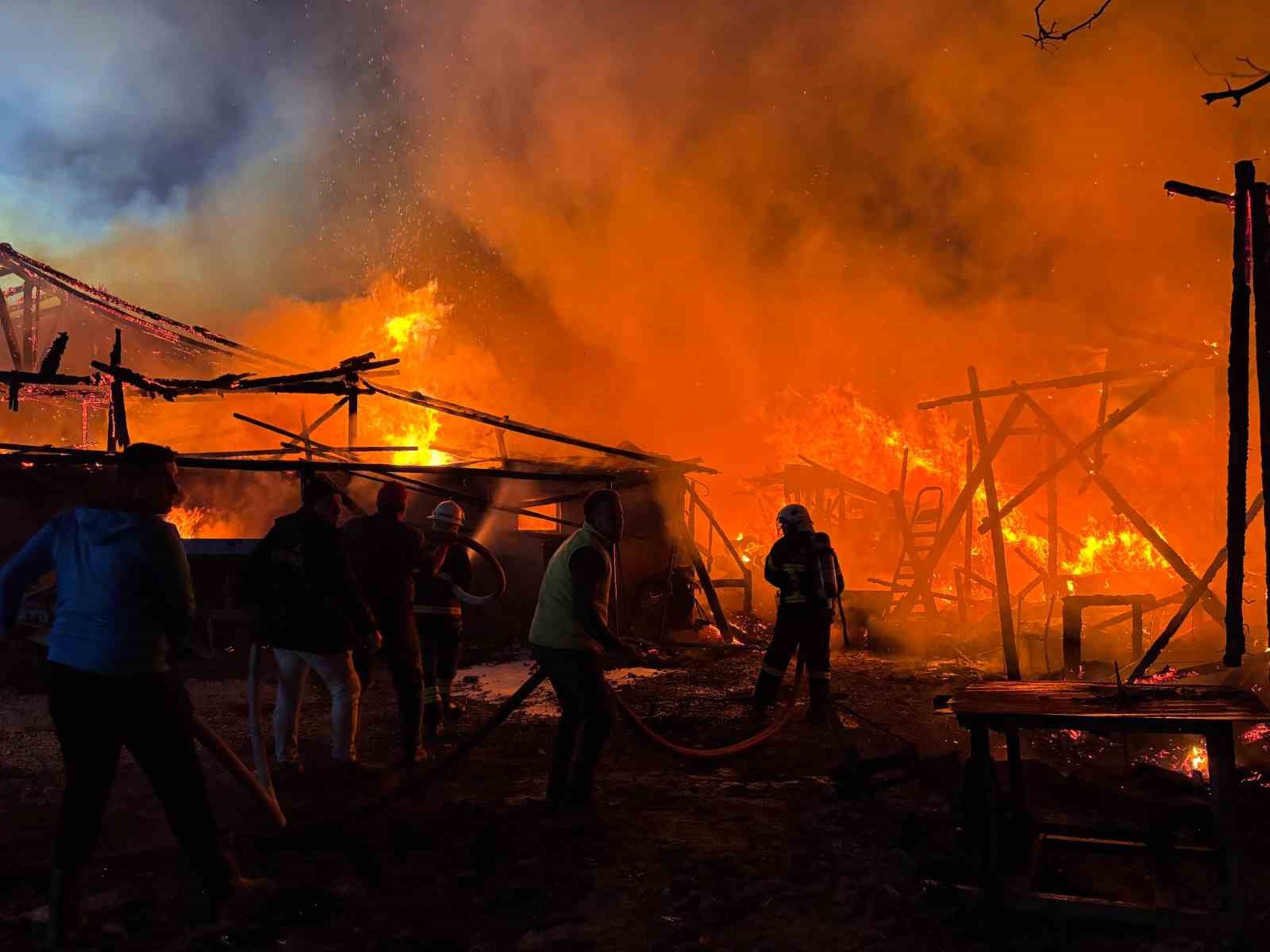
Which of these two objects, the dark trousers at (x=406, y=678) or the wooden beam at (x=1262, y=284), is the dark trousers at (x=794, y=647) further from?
the dark trousers at (x=406, y=678)

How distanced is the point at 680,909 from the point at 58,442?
2926 cm

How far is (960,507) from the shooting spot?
12.2 m

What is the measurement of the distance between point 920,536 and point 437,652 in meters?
13.8

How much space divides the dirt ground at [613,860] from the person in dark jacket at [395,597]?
0.48 metres

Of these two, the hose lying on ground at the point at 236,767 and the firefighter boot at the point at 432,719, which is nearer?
the hose lying on ground at the point at 236,767

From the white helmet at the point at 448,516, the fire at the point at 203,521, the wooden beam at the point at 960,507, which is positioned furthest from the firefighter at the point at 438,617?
the fire at the point at 203,521

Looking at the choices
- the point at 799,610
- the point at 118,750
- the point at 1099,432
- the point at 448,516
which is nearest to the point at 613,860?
the point at 118,750

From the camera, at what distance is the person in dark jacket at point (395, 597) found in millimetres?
6355

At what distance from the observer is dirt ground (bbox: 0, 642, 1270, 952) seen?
11.8ft

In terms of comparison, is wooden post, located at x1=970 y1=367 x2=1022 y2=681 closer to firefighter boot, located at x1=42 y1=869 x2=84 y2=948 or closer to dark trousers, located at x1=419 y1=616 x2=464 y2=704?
dark trousers, located at x1=419 y1=616 x2=464 y2=704

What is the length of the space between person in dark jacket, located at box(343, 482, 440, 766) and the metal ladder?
9086 mm

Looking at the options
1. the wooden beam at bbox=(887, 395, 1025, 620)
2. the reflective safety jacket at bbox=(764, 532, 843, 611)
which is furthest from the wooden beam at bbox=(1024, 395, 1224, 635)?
the reflective safety jacket at bbox=(764, 532, 843, 611)

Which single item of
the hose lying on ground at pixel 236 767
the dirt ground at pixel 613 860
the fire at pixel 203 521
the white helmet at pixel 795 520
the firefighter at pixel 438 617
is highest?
the fire at pixel 203 521

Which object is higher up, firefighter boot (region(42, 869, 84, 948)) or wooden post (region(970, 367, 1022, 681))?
wooden post (region(970, 367, 1022, 681))
